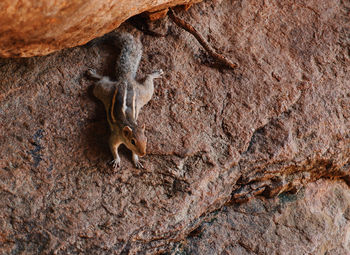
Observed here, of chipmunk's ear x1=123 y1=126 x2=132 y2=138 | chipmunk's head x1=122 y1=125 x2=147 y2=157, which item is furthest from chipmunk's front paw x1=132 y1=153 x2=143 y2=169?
chipmunk's ear x1=123 y1=126 x2=132 y2=138

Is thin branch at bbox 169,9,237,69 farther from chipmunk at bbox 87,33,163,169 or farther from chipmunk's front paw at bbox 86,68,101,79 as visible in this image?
chipmunk's front paw at bbox 86,68,101,79

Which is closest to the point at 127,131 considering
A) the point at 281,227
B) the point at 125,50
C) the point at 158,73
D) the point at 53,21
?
the point at 158,73

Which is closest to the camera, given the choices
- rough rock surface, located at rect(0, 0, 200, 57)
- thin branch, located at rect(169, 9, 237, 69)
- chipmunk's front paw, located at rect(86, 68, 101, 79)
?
rough rock surface, located at rect(0, 0, 200, 57)

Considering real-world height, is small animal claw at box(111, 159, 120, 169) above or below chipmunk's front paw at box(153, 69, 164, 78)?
below

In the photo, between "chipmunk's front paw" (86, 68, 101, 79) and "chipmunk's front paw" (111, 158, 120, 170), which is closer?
"chipmunk's front paw" (111, 158, 120, 170)

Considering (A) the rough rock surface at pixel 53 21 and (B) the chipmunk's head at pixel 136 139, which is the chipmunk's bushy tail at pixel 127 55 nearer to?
(A) the rough rock surface at pixel 53 21

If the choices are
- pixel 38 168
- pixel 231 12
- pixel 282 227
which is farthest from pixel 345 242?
pixel 38 168

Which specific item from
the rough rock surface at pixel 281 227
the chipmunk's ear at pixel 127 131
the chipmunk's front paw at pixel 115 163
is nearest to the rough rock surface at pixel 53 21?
the chipmunk's ear at pixel 127 131
